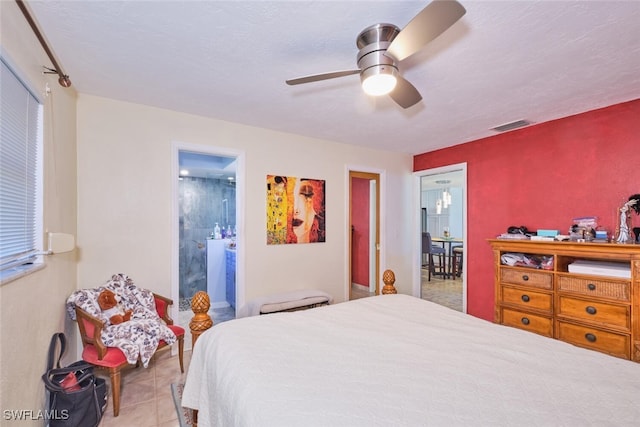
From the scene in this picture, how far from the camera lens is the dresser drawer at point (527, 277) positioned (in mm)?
2785

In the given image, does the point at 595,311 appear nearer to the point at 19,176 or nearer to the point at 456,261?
the point at 19,176

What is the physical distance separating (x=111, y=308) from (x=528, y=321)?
388 centimetres

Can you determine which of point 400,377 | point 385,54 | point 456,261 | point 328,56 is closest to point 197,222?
point 328,56

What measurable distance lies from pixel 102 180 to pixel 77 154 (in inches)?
11.1

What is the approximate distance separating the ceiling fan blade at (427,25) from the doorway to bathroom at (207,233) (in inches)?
126

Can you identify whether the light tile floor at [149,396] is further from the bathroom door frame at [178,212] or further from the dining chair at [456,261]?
the dining chair at [456,261]

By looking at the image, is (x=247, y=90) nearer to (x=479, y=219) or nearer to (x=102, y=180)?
(x=102, y=180)

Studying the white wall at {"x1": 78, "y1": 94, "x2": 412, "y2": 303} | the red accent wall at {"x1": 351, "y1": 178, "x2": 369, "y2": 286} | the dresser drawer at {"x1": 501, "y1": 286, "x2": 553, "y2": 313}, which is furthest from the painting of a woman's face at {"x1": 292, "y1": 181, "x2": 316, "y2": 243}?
the dresser drawer at {"x1": 501, "y1": 286, "x2": 553, "y2": 313}

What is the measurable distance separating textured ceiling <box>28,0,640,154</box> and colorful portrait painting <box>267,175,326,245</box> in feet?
2.95

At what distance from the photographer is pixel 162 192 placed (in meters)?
2.92

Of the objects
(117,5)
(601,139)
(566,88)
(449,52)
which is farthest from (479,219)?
(117,5)

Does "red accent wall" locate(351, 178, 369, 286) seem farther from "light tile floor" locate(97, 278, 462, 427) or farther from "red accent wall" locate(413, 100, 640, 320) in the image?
"light tile floor" locate(97, 278, 462, 427)

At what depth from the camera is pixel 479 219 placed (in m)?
3.92

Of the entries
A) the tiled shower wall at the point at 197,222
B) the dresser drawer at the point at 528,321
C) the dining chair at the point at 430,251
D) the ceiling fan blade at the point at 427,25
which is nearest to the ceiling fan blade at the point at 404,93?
the ceiling fan blade at the point at 427,25
